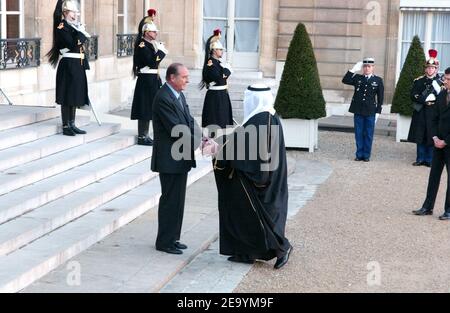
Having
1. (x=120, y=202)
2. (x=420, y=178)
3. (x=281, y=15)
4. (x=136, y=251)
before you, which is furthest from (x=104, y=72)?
(x=136, y=251)

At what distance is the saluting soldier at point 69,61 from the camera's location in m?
11.7

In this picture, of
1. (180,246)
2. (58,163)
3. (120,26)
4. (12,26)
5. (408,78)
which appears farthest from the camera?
(120,26)

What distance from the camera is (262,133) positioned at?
326 inches

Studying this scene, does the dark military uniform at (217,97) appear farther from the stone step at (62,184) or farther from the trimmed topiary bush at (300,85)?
the stone step at (62,184)

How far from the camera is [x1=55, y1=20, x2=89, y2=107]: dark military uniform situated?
38.5 ft

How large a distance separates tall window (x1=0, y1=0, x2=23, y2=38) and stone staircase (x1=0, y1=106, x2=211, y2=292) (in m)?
2.30

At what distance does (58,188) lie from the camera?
31.6 ft

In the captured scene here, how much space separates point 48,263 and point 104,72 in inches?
423

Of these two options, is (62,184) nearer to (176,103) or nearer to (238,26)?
(176,103)

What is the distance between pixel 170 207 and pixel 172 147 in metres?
0.55

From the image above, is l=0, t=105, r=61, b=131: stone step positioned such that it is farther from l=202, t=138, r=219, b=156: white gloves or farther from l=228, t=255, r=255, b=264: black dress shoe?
l=228, t=255, r=255, b=264: black dress shoe

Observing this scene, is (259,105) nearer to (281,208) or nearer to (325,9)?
(281,208)

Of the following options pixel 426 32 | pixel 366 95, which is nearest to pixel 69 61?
pixel 366 95
